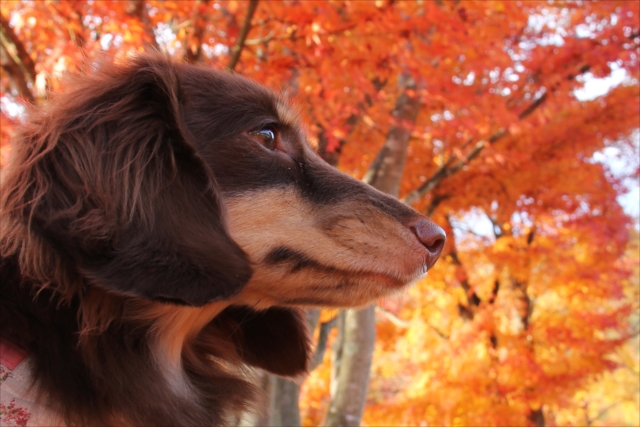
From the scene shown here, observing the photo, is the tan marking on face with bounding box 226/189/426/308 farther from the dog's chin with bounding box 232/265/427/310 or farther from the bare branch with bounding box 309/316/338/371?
the bare branch with bounding box 309/316/338/371

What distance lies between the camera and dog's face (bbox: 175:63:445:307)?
1836mm

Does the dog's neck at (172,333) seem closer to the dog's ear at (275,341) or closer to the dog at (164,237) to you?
the dog at (164,237)

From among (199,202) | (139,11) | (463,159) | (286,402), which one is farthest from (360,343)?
(199,202)

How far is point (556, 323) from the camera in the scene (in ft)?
27.0

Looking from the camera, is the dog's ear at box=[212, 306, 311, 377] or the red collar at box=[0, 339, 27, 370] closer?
the red collar at box=[0, 339, 27, 370]

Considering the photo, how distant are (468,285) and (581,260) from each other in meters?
2.53

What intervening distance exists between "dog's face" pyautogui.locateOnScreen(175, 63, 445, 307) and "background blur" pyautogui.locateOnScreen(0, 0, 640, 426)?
56 cm

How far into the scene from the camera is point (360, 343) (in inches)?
192

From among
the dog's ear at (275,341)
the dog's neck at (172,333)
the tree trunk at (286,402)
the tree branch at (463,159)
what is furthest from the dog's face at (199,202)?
the tree branch at (463,159)

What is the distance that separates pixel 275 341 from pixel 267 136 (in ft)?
3.40

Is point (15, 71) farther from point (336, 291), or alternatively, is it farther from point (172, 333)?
point (336, 291)

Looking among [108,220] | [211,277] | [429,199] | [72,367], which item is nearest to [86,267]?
[108,220]

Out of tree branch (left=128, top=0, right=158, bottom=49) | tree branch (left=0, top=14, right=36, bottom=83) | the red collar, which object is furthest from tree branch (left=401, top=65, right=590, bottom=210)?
A: the red collar

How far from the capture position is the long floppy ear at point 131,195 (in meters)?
1.39
